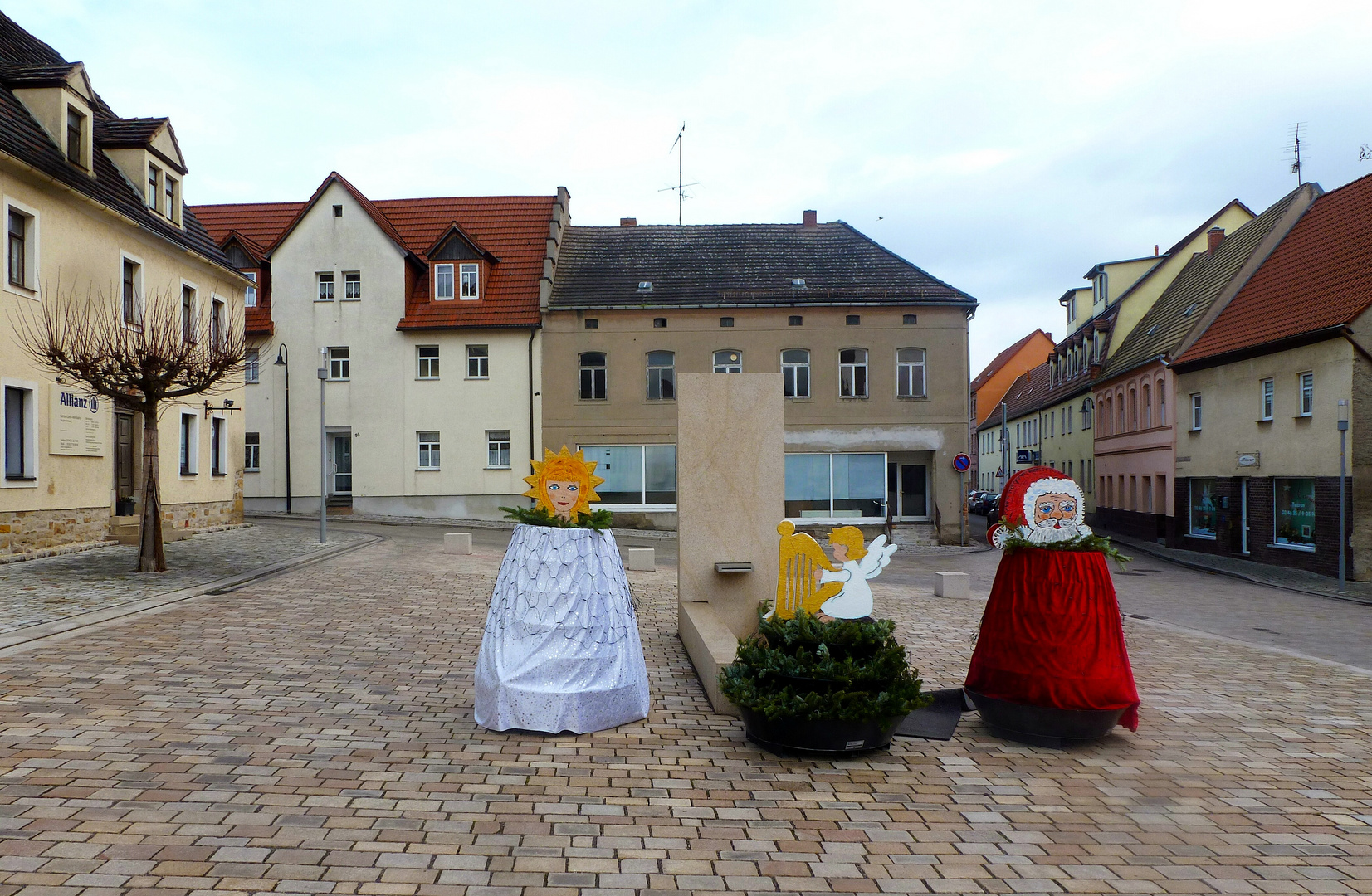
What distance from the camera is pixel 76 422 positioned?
60.2ft

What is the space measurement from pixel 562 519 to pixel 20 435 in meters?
14.7

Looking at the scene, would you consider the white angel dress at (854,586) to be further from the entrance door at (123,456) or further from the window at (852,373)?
the window at (852,373)

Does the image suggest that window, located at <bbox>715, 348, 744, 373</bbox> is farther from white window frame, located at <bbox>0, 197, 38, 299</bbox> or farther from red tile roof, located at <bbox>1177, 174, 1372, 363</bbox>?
white window frame, located at <bbox>0, 197, 38, 299</bbox>

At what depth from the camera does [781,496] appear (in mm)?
10062

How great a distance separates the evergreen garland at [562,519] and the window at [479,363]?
26.2 m

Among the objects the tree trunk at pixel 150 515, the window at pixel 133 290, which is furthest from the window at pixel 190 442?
the tree trunk at pixel 150 515

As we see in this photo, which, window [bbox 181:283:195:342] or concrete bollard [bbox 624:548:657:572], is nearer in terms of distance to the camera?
concrete bollard [bbox 624:548:657:572]

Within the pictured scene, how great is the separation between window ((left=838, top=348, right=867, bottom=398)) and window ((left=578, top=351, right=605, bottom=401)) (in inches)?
313

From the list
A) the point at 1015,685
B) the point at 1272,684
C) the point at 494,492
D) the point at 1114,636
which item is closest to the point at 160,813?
the point at 1015,685

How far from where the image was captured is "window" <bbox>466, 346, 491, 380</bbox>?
32594 mm

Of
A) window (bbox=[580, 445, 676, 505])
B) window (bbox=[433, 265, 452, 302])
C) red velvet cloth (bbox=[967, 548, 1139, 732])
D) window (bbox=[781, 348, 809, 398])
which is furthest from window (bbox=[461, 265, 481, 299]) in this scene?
red velvet cloth (bbox=[967, 548, 1139, 732])

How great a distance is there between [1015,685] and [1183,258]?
37758mm

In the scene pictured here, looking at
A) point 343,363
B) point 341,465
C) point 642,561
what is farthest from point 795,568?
point 341,465

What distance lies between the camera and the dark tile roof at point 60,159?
1686 centimetres
